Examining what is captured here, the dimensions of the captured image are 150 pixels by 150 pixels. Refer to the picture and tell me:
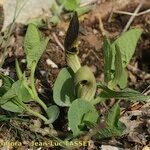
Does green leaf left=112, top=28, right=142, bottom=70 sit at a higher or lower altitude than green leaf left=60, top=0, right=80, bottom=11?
lower

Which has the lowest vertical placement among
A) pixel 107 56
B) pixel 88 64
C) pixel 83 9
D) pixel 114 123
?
pixel 114 123

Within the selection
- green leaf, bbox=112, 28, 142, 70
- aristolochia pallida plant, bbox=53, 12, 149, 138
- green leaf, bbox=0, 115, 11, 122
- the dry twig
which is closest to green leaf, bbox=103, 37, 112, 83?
aristolochia pallida plant, bbox=53, 12, 149, 138

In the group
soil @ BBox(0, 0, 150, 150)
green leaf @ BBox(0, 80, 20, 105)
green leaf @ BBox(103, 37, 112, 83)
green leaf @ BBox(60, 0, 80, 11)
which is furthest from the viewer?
green leaf @ BBox(60, 0, 80, 11)

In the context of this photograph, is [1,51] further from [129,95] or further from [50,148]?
[129,95]

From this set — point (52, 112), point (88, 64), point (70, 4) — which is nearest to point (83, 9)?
point (70, 4)

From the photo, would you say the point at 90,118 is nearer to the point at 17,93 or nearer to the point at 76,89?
the point at 76,89

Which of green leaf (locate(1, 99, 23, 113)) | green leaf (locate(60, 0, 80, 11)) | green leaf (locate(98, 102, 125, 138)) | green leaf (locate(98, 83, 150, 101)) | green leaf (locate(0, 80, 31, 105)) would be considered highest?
green leaf (locate(60, 0, 80, 11))

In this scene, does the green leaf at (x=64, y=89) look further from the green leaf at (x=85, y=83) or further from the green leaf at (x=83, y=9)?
the green leaf at (x=83, y=9)

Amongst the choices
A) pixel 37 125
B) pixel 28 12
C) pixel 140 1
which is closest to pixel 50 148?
pixel 37 125

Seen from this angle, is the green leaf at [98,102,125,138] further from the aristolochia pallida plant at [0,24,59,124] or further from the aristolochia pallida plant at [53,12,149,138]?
the aristolochia pallida plant at [0,24,59,124]
